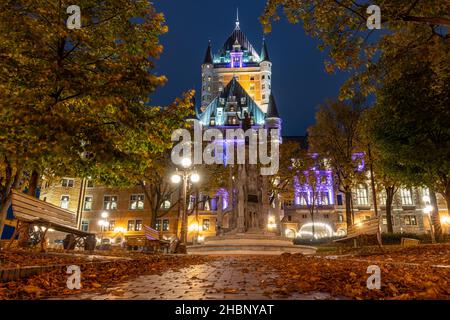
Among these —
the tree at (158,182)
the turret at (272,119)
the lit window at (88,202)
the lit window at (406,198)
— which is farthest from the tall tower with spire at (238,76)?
the tree at (158,182)

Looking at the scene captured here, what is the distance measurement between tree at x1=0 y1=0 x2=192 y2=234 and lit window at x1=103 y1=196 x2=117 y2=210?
4415 cm

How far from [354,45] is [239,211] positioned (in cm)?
1067

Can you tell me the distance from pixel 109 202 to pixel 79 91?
161 feet

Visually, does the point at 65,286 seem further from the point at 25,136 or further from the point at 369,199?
the point at 369,199

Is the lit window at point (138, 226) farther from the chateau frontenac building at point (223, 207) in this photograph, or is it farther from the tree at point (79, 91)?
the tree at point (79, 91)

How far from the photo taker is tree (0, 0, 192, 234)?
20.0 ft

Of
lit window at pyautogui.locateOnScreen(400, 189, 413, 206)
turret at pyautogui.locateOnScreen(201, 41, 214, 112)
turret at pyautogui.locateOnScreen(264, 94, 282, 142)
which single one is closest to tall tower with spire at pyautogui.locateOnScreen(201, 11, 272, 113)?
turret at pyautogui.locateOnScreen(201, 41, 214, 112)

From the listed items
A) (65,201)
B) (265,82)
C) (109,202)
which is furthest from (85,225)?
(265,82)

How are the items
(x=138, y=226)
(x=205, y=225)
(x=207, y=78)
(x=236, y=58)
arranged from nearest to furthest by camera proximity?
(x=138, y=226) < (x=205, y=225) < (x=207, y=78) < (x=236, y=58)

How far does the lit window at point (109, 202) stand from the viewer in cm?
5244

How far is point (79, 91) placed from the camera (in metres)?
6.96

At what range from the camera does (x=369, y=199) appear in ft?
204

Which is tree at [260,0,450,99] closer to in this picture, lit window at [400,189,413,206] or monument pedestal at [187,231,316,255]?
monument pedestal at [187,231,316,255]

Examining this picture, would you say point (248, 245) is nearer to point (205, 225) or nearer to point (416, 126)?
point (416, 126)
